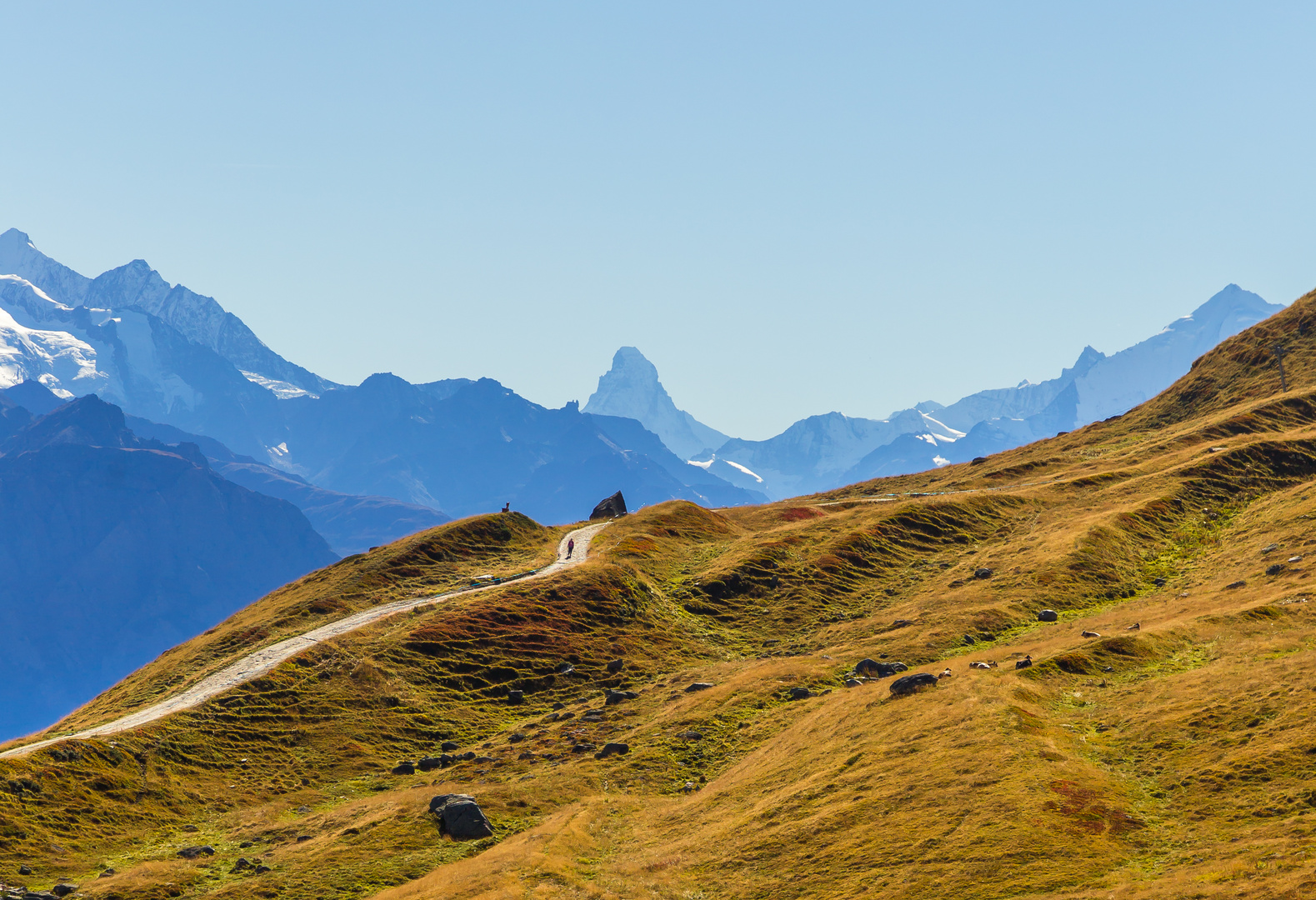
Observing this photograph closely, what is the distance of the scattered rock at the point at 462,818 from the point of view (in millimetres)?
50750

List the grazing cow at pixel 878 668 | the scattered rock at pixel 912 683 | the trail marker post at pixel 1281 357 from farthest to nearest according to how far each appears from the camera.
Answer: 1. the trail marker post at pixel 1281 357
2. the grazing cow at pixel 878 668
3. the scattered rock at pixel 912 683

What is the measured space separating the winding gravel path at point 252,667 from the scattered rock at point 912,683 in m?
54.9

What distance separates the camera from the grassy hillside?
37.2m

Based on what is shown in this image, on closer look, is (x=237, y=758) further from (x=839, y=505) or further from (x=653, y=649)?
(x=839, y=505)

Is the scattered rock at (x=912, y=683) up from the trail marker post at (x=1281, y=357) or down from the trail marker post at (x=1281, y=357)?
down

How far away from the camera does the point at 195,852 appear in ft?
168

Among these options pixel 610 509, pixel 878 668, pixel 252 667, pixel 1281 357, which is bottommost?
pixel 878 668

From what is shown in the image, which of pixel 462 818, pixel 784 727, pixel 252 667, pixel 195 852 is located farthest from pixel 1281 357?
pixel 195 852

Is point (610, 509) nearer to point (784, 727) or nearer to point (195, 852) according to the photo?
point (784, 727)

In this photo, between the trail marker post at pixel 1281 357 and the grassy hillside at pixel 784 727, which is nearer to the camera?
the grassy hillside at pixel 784 727

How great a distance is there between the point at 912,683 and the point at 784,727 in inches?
406

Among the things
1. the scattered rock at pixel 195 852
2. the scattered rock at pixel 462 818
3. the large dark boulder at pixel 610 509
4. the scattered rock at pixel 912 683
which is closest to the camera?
the scattered rock at pixel 462 818

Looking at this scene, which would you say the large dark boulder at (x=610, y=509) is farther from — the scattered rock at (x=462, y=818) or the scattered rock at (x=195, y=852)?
the scattered rock at (x=195, y=852)

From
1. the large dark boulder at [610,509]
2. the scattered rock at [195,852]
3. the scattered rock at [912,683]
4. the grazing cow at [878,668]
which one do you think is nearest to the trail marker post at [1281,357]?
the large dark boulder at [610,509]
